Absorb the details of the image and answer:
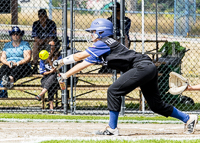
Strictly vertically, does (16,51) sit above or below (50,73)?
above

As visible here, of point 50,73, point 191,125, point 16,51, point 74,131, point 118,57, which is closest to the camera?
point 118,57

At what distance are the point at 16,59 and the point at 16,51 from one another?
0.18 m

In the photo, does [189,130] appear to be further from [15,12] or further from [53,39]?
[15,12]

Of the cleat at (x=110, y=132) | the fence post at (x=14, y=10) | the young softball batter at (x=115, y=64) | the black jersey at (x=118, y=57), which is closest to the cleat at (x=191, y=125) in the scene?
the young softball batter at (x=115, y=64)

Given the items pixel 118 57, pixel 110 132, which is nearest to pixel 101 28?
pixel 118 57

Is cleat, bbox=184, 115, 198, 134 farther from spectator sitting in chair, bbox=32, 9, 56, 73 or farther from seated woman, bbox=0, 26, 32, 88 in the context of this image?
spectator sitting in chair, bbox=32, 9, 56, 73

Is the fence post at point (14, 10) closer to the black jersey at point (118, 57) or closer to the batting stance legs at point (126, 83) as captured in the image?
the black jersey at point (118, 57)

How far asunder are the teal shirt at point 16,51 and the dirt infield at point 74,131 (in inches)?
94.9

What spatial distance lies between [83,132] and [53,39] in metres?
3.67

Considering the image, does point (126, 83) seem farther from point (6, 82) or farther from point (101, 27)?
point (6, 82)

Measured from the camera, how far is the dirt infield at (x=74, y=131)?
532 centimetres

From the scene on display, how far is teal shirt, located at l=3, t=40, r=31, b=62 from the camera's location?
29.9 ft

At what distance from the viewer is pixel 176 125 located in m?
7.17

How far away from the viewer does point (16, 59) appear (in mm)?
9141
